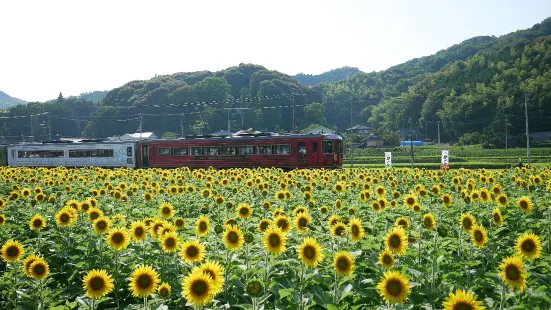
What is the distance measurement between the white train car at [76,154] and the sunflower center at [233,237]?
31.4m

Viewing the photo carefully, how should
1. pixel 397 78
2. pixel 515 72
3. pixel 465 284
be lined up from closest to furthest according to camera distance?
pixel 465 284, pixel 515 72, pixel 397 78

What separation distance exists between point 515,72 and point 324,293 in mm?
87304

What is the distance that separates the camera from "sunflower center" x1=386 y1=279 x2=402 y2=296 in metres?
3.24

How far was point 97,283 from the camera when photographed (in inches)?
144

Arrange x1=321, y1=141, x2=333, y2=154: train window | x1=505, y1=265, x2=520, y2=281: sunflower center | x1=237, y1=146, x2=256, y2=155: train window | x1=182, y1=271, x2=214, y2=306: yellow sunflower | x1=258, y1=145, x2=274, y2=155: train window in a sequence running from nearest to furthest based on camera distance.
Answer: x1=182, y1=271, x2=214, y2=306: yellow sunflower, x1=505, y1=265, x2=520, y2=281: sunflower center, x1=321, y1=141, x2=333, y2=154: train window, x1=258, y1=145, x2=274, y2=155: train window, x1=237, y1=146, x2=256, y2=155: train window

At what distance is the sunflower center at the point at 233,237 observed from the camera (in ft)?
14.4

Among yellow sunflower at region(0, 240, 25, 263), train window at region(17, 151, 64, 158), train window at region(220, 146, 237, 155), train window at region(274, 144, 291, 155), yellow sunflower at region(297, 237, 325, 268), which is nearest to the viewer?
yellow sunflower at region(297, 237, 325, 268)

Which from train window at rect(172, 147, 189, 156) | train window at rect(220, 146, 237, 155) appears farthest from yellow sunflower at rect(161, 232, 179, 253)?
train window at rect(172, 147, 189, 156)

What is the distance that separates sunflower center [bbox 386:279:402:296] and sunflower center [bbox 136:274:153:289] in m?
1.67

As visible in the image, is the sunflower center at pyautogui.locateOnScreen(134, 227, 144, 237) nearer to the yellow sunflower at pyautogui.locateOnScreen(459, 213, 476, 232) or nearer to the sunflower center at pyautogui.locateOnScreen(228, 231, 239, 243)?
the sunflower center at pyautogui.locateOnScreen(228, 231, 239, 243)

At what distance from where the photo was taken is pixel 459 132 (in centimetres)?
8438

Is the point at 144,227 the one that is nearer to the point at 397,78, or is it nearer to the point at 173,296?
the point at 173,296

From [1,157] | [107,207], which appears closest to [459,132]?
[1,157]

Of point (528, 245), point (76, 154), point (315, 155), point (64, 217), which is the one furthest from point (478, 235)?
point (76, 154)
